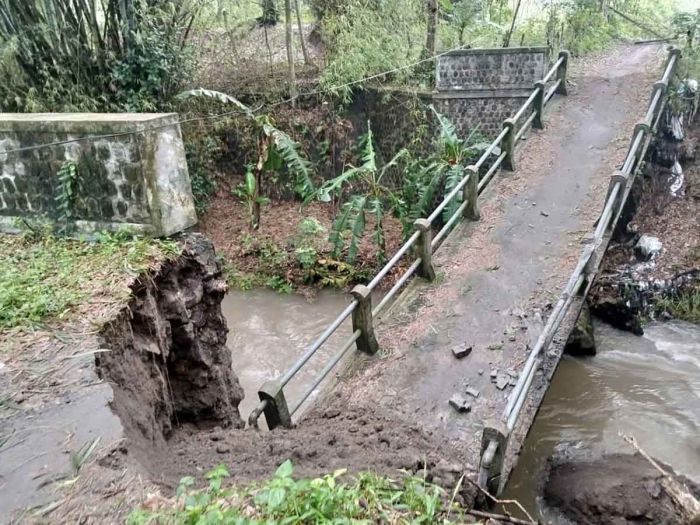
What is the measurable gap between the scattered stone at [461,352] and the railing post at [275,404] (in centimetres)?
180

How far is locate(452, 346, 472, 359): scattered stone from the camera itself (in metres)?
5.60

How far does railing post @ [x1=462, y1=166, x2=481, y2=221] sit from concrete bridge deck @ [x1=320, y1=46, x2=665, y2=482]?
171 mm

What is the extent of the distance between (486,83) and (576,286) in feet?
21.2

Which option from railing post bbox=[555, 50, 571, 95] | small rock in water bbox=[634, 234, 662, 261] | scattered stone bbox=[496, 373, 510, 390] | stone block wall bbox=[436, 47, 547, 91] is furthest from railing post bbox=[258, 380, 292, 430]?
railing post bbox=[555, 50, 571, 95]

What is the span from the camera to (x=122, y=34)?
34.7 ft

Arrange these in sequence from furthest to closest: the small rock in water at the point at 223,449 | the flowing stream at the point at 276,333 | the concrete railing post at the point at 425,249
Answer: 1. the flowing stream at the point at 276,333
2. the concrete railing post at the point at 425,249
3. the small rock in water at the point at 223,449

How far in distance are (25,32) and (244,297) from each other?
5.92 meters

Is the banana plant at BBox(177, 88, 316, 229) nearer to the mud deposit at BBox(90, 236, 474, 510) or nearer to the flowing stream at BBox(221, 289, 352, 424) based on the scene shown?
the flowing stream at BBox(221, 289, 352, 424)

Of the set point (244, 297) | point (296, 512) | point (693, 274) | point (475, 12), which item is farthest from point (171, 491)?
point (475, 12)

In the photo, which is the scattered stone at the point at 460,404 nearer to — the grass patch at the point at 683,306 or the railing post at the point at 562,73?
the grass patch at the point at 683,306

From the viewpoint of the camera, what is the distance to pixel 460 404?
4992 mm

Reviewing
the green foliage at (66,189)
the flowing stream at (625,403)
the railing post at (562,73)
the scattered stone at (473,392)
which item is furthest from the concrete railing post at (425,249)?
the railing post at (562,73)

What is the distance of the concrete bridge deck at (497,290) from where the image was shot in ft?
17.0

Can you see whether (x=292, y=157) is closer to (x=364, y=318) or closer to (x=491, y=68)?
(x=491, y=68)
